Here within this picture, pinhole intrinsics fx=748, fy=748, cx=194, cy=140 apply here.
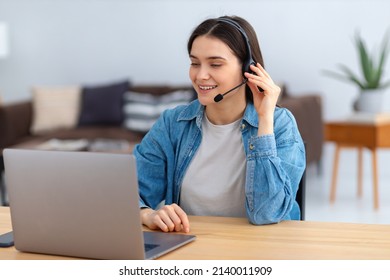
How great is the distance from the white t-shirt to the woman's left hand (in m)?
0.13

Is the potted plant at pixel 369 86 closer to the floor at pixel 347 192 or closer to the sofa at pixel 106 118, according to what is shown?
the sofa at pixel 106 118

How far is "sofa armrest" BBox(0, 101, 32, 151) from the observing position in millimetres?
5414

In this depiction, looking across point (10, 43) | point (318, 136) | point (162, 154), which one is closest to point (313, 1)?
point (318, 136)

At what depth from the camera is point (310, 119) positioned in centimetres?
504

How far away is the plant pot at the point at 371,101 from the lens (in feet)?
15.4

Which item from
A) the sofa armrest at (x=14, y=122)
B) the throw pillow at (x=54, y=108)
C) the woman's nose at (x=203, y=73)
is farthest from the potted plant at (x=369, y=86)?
the woman's nose at (x=203, y=73)

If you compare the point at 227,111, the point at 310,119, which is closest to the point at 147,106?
the point at 310,119

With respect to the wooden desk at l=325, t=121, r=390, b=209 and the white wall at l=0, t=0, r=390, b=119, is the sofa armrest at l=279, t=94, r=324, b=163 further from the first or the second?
the white wall at l=0, t=0, r=390, b=119

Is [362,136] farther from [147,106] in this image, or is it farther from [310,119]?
[147,106]

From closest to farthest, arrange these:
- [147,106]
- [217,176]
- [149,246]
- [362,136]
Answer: [149,246] < [217,176] < [362,136] < [147,106]

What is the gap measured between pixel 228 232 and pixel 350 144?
3.12 meters

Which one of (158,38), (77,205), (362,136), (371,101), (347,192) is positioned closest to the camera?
(77,205)

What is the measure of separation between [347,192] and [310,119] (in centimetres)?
55
